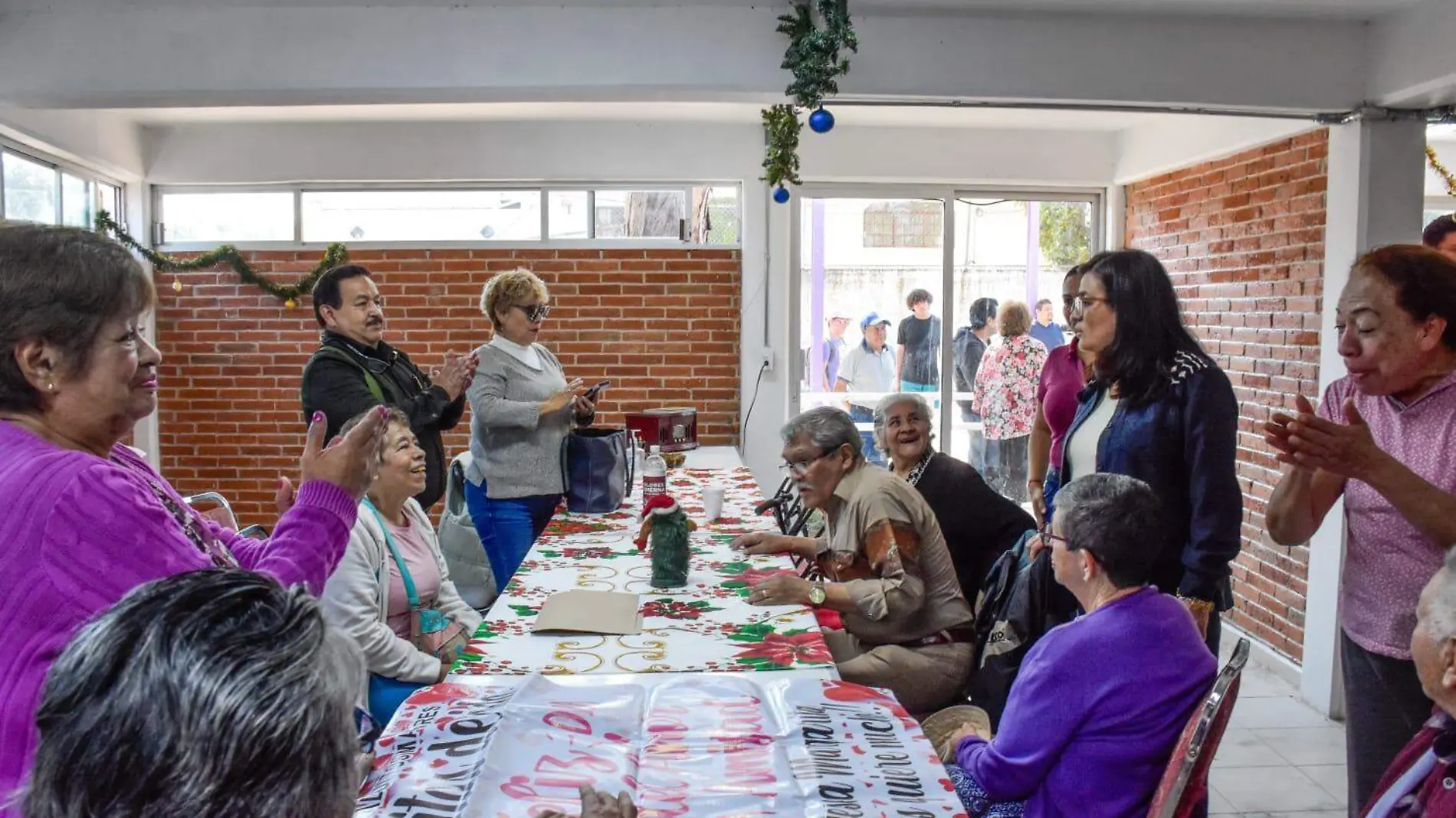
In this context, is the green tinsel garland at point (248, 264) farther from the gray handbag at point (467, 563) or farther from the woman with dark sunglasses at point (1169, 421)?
the woman with dark sunglasses at point (1169, 421)

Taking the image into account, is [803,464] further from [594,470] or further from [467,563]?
[467,563]

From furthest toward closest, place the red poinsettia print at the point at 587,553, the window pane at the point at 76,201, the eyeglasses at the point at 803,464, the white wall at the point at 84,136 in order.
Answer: the window pane at the point at 76,201 < the white wall at the point at 84,136 < the red poinsettia print at the point at 587,553 < the eyeglasses at the point at 803,464

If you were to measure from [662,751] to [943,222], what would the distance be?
5192 millimetres

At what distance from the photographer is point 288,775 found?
0.69m

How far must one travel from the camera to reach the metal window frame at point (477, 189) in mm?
5828

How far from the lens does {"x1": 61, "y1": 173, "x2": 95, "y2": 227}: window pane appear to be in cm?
516

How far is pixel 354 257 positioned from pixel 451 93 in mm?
2529

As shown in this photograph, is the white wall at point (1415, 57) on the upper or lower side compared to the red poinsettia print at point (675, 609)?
A: upper

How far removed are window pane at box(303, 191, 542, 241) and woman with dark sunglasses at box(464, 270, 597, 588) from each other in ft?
8.18

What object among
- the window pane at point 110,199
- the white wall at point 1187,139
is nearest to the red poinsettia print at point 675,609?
the white wall at point 1187,139

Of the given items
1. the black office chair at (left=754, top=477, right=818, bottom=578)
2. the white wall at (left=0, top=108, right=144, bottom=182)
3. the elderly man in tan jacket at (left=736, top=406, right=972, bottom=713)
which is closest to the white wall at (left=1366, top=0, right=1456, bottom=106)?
the elderly man in tan jacket at (left=736, top=406, right=972, bottom=713)

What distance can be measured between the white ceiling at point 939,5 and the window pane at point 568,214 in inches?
92.6

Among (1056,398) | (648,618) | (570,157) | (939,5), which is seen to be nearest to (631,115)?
(570,157)

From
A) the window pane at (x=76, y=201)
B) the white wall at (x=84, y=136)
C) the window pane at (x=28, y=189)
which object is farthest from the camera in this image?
the window pane at (x=76, y=201)
